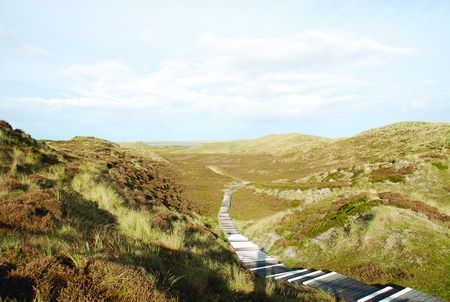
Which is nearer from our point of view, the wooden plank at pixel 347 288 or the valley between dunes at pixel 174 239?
the valley between dunes at pixel 174 239

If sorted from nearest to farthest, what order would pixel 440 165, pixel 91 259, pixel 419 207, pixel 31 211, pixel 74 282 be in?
pixel 74 282
pixel 91 259
pixel 31 211
pixel 419 207
pixel 440 165

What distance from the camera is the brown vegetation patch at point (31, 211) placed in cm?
667

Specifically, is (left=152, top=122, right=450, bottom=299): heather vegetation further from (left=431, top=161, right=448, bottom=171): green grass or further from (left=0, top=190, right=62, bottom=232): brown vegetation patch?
(left=0, top=190, right=62, bottom=232): brown vegetation patch

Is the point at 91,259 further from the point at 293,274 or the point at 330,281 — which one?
the point at 293,274

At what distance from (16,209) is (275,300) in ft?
21.8

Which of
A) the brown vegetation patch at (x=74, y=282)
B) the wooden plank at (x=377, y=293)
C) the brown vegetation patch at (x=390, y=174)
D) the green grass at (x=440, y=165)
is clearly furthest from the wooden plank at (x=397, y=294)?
the green grass at (x=440, y=165)

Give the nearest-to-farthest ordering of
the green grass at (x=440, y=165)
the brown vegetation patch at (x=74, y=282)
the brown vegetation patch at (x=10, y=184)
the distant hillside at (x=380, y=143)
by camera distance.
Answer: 1. the brown vegetation patch at (x=74, y=282)
2. the brown vegetation patch at (x=10, y=184)
3. the green grass at (x=440, y=165)
4. the distant hillside at (x=380, y=143)

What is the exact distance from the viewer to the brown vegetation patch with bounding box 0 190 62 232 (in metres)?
6.67

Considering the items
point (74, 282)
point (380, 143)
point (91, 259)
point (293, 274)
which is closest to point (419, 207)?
point (293, 274)

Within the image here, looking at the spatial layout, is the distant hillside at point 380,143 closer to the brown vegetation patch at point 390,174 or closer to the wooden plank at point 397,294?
the brown vegetation patch at point 390,174


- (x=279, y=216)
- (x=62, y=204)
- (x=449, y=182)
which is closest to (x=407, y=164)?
(x=449, y=182)

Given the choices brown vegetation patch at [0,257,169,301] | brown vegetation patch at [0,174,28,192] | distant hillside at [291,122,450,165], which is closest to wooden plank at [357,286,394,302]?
brown vegetation patch at [0,257,169,301]

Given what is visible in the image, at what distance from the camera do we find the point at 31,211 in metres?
7.54

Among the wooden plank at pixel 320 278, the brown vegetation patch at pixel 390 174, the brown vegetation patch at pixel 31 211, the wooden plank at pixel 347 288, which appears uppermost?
the brown vegetation patch at pixel 31 211
